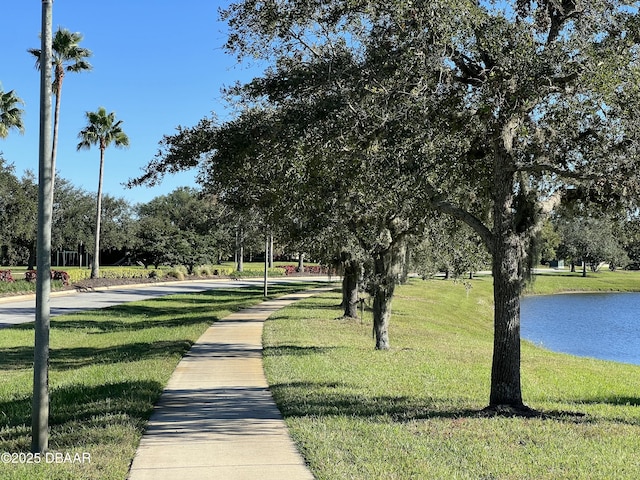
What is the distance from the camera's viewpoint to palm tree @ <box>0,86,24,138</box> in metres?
35.4

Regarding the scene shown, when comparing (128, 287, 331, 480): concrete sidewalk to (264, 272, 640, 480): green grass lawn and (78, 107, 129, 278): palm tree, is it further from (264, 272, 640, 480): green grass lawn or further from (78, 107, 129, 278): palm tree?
(78, 107, 129, 278): palm tree

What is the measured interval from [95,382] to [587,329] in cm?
2586

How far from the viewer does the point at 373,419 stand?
25.4 ft

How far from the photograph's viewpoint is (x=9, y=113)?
117ft

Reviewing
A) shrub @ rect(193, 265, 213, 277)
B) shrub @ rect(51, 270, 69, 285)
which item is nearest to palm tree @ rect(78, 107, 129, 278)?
shrub @ rect(51, 270, 69, 285)

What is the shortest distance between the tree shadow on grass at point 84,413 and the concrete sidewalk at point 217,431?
25 cm

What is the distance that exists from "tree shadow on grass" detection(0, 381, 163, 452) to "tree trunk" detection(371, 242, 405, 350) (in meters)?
6.48

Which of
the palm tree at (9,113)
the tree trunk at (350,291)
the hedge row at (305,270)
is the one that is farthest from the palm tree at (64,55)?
the hedge row at (305,270)

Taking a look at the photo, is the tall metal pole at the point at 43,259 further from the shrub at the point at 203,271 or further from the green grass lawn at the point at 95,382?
the shrub at the point at 203,271

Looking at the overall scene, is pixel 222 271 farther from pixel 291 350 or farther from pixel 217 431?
pixel 217 431

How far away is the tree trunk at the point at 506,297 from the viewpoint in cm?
838

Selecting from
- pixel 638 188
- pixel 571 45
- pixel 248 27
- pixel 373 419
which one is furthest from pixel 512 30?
pixel 373 419

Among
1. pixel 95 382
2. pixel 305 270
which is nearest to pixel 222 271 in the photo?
pixel 305 270

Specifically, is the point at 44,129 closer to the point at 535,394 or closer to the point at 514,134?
the point at 514,134
